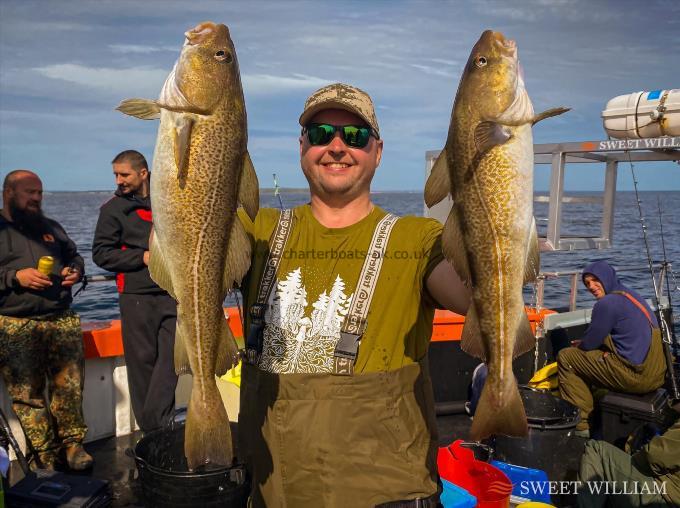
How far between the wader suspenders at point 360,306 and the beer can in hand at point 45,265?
4112mm

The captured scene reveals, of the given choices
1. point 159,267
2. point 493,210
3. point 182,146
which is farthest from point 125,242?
point 493,210

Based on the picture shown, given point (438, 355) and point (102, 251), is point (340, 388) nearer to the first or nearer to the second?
point (102, 251)

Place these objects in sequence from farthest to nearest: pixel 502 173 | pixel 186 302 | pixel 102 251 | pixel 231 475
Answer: pixel 102 251 < pixel 231 475 < pixel 186 302 < pixel 502 173

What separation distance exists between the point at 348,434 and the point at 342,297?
0.61 metres

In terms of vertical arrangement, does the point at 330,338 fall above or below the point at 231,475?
above

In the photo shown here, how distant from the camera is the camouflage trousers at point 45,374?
18.9ft

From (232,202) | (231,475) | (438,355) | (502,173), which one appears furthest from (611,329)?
(232,202)

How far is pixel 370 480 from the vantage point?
8.64 feet

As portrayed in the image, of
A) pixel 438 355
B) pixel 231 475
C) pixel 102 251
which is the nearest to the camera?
pixel 231 475

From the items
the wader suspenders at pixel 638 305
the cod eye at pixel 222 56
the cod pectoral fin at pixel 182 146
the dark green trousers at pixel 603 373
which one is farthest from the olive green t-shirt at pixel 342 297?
the wader suspenders at pixel 638 305

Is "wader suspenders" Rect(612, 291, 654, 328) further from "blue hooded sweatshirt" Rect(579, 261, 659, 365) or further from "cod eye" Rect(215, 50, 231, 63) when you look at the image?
"cod eye" Rect(215, 50, 231, 63)

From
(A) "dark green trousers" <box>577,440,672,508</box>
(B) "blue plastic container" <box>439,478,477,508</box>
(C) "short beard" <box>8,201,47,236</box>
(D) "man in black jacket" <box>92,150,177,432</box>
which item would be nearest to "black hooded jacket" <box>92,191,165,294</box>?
(D) "man in black jacket" <box>92,150,177,432</box>

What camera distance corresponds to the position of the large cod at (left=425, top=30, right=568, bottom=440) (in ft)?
8.14

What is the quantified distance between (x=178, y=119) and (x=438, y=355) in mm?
6045
